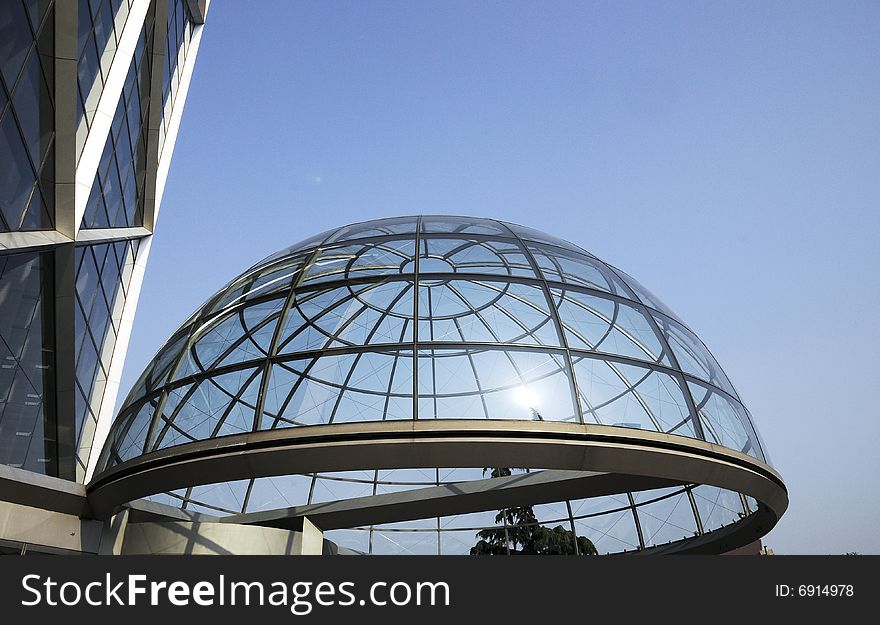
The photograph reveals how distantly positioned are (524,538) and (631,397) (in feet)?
47.5

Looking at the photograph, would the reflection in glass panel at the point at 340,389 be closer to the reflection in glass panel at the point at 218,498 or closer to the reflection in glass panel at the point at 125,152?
the reflection in glass panel at the point at 218,498

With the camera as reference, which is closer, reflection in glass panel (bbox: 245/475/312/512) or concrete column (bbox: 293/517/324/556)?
concrete column (bbox: 293/517/324/556)

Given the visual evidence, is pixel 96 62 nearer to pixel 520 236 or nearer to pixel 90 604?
pixel 520 236

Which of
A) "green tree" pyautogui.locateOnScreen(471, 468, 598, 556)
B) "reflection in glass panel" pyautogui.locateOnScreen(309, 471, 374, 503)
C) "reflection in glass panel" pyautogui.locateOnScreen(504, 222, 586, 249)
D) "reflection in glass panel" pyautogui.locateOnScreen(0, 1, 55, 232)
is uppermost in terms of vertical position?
"reflection in glass panel" pyautogui.locateOnScreen(0, 1, 55, 232)

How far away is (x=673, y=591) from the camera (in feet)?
20.2

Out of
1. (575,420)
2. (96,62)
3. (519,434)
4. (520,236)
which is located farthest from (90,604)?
(96,62)

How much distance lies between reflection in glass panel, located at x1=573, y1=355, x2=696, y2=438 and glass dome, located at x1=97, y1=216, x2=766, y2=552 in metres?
0.03

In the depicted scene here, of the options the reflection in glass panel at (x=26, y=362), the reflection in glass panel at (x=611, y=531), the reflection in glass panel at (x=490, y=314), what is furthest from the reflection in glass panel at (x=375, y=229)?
the reflection in glass panel at (x=611, y=531)

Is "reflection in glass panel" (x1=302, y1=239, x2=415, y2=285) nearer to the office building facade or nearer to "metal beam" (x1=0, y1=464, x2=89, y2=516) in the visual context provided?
"metal beam" (x1=0, y1=464, x2=89, y2=516)

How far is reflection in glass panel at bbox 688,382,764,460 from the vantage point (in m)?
11.4

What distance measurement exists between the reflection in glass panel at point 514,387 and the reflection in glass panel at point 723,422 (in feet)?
8.84

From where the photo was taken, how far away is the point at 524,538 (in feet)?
78.8

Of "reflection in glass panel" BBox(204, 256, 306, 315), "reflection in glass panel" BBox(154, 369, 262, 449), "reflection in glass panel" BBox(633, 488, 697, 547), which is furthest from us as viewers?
"reflection in glass panel" BBox(633, 488, 697, 547)

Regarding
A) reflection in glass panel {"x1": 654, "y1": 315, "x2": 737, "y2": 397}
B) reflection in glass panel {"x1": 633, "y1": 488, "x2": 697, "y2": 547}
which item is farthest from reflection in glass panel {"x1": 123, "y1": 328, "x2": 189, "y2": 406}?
reflection in glass panel {"x1": 633, "y1": 488, "x2": 697, "y2": 547}
